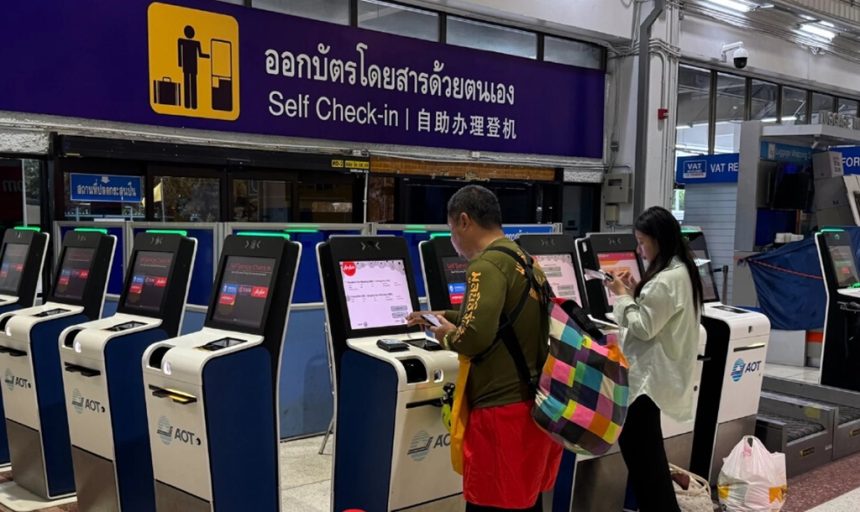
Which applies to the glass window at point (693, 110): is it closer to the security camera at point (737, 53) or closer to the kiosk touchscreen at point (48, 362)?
the security camera at point (737, 53)

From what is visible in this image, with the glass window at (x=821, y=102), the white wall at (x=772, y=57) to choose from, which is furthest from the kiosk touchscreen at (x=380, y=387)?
the glass window at (x=821, y=102)

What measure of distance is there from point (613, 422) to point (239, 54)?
4.92 metres

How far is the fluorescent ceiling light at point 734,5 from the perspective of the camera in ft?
29.9

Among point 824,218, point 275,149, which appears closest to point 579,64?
point 824,218

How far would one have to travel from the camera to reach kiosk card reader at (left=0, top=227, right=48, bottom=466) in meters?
4.19

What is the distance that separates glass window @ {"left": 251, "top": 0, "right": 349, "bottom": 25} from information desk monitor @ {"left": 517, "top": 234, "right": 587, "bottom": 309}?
13.7ft

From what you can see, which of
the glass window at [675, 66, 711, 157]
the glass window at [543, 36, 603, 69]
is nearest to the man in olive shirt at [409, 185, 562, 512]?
the glass window at [543, 36, 603, 69]

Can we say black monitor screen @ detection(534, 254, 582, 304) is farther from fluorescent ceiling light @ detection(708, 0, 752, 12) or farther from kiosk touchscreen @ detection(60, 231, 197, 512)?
fluorescent ceiling light @ detection(708, 0, 752, 12)

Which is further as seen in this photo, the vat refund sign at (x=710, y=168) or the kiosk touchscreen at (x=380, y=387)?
the vat refund sign at (x=710, y=168)

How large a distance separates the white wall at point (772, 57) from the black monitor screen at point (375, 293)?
291 inches

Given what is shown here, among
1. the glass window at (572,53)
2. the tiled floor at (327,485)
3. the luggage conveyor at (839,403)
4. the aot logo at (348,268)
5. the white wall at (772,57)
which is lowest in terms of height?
the tiled floor at (327,485)

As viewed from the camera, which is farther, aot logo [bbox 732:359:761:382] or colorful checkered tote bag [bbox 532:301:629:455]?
aot logo [bbox 732:359:761:382]

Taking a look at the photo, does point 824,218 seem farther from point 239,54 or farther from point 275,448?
point 275,448

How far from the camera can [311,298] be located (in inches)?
191
